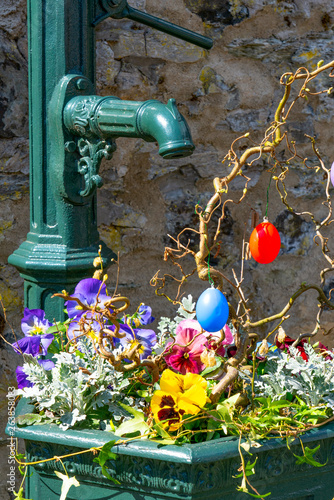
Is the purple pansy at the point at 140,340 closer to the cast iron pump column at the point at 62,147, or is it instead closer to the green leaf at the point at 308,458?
the cast iron pump column at the point at 62,147

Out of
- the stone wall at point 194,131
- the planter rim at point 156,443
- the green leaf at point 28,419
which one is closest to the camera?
the planter rim at point 156,443

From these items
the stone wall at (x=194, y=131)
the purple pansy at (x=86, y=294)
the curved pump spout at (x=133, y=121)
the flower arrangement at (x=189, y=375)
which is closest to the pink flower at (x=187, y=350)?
the flower arrangement at (x=189, y=375)

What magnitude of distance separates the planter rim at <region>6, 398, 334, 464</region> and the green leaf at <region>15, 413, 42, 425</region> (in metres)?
Result: 0.01

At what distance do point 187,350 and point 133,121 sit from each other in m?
0.35

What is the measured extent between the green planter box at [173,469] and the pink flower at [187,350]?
0.14 metres

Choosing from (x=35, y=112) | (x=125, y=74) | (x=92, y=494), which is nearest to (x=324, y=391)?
(x=92, y=494)

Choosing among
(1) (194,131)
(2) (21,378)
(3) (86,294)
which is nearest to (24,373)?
(2) (21,378)

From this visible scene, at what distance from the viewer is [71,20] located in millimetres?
1025

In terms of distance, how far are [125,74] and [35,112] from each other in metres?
0.50

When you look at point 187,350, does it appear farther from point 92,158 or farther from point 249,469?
point 92,158

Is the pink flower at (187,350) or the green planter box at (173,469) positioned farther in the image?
the pink flower at (187,350)

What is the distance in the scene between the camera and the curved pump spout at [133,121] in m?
Answer: 0.84

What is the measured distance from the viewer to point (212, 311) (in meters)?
0.81

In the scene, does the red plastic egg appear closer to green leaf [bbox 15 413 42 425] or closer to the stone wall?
green leaf [bbox 15 413 42 425]
